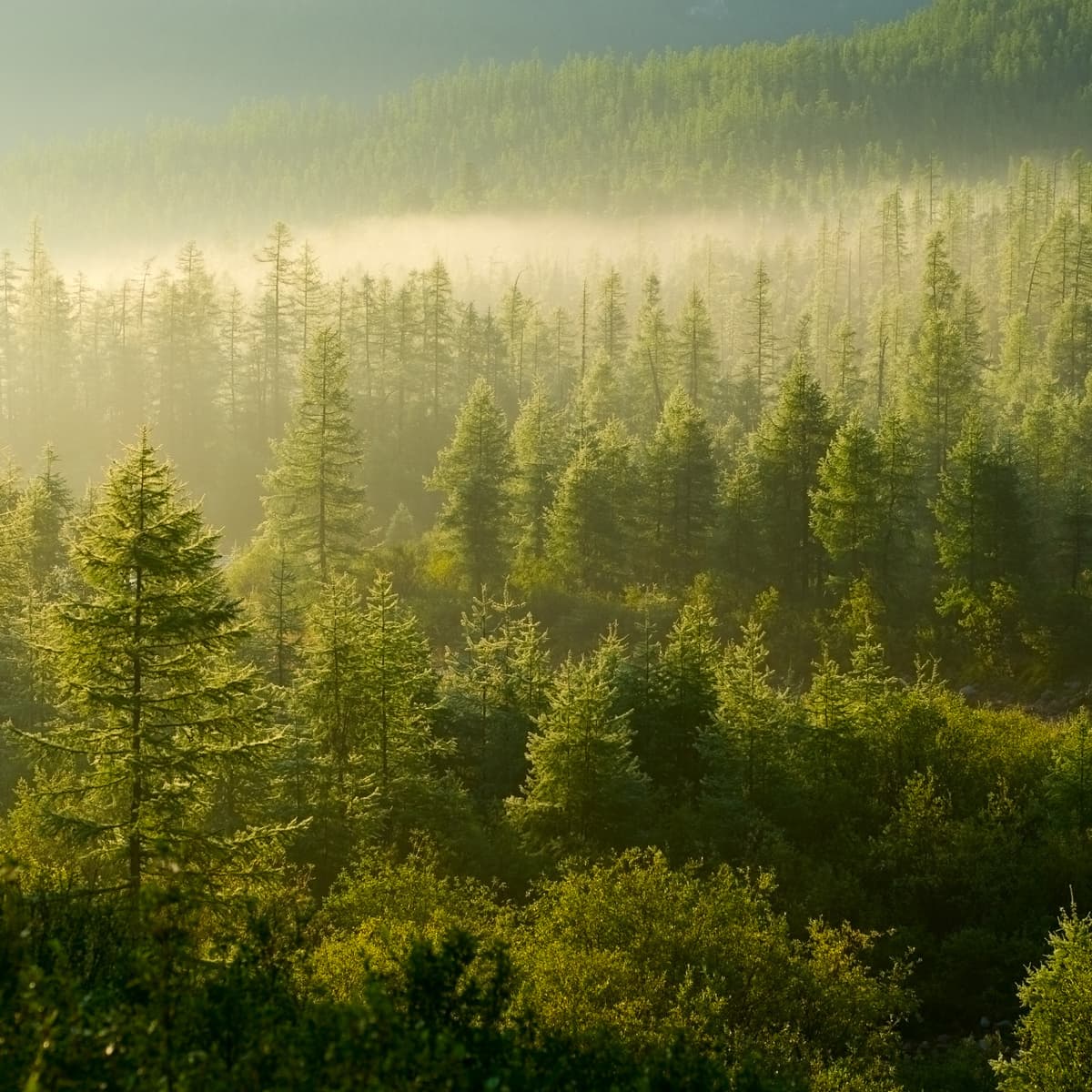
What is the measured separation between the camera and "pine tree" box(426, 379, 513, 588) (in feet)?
183

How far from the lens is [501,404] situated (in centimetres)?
9519

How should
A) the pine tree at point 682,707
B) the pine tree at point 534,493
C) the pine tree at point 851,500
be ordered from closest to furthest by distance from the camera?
the pine tree at point 682,707
the pine tree at point 851,500
the pine tree at point 534,493

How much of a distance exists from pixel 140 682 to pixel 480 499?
123 feet

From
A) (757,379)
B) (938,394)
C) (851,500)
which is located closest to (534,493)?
(851,500)

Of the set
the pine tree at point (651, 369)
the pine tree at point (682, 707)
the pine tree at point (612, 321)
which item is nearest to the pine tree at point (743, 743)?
the pine tree at point (682, 707)

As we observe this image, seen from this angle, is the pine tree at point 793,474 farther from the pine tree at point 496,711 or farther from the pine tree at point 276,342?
the pine tree at point 276,342

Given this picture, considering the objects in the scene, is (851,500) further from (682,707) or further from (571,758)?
(571,758)

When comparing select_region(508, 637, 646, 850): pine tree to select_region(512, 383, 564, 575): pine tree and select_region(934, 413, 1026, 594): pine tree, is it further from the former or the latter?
select_region(512, 383, 564, 575): pine tree

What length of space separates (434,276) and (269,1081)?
83.9 m

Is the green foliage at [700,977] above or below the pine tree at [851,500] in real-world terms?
below

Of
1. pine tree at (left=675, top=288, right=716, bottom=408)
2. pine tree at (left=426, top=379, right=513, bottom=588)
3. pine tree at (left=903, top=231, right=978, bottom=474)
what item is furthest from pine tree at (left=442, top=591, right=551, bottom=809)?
pine tree at (left=675, top=288, right=716, bottom=408)

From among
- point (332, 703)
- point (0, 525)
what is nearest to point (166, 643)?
point (332, 703)

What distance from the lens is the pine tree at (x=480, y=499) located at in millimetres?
55719

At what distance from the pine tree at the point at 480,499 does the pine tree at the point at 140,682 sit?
36030 mm
